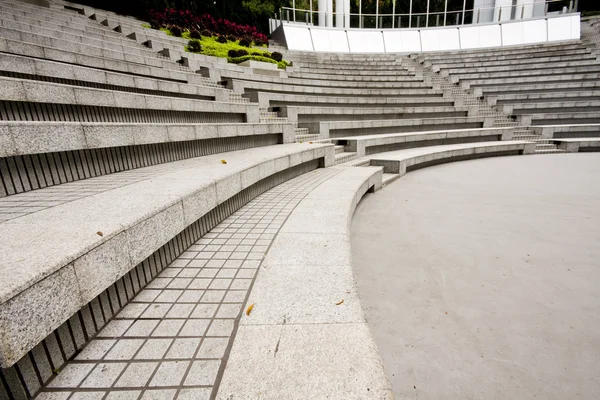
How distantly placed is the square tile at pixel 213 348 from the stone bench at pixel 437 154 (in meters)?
7.00

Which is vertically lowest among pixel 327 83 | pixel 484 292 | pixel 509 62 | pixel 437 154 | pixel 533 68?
pixel 484 292

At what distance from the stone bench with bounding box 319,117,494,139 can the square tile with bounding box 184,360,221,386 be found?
8.32 metres

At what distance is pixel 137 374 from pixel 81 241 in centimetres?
81

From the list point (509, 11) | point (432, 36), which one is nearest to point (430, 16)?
point (432, 36)

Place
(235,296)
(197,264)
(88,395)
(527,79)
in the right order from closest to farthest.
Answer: (88,395) → (235,296) → (197,264) → (527,79)

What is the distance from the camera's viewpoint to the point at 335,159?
806 centimetres

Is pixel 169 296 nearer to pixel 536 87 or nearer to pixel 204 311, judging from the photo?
pixel 204 311

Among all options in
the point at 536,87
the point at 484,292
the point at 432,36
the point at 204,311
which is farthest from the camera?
the point at 432,36

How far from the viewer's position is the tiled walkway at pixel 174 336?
4.95ft

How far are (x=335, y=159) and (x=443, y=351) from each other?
6.30 m

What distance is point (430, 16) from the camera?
25.4 metres

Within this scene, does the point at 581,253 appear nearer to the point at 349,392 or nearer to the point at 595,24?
the point at 349,392

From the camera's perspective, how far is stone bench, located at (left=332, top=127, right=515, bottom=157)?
915 cm

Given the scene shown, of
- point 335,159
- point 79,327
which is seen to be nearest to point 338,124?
point 335,159
